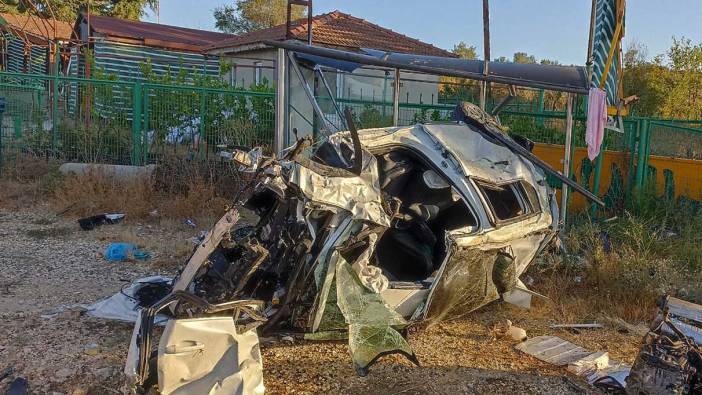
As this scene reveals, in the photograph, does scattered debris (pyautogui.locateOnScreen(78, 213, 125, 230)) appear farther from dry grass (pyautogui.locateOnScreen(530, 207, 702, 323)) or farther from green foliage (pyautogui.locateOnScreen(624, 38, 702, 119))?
green foliage (pyautogui.locateOnScreen(624, 38, 702, 119))

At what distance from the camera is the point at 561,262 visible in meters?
6.74

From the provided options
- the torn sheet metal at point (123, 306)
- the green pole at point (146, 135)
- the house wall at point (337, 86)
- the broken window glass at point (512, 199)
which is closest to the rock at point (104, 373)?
the torn sheet metal at point (123, 306)

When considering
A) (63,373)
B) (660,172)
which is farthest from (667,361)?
(660,172)

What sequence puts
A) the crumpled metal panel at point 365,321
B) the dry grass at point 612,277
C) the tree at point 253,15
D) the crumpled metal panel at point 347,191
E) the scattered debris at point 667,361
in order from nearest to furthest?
the scattered debris at point 667,361, the crumpled metal panel at point 365,321, the crumpled metal panel at point 347,191, the dry grass at point 612,277, the tree at point 253,15

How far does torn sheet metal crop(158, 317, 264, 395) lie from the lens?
330 centimetres

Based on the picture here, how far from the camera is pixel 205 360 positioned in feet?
11.1

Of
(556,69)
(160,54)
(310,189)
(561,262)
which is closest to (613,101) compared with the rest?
(556,69)

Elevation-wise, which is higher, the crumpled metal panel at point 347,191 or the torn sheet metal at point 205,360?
the crumpled metal panel at point 347,191

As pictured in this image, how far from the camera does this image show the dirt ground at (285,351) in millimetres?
4328

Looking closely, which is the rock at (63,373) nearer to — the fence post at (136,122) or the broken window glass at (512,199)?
the broken window glass at (512,199)

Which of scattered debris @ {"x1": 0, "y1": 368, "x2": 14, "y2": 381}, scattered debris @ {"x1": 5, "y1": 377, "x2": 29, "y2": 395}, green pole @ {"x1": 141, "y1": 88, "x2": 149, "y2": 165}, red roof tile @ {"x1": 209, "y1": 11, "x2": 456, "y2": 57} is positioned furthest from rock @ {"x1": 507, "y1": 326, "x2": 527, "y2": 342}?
red roof tile @ {"x1": 209, "y1": 11, "x2": 456, "y2": 57}

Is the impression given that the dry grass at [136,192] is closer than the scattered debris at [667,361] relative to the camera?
No

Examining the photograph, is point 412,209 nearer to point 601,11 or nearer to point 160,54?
point 601,11

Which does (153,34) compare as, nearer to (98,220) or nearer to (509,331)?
(98,220)
